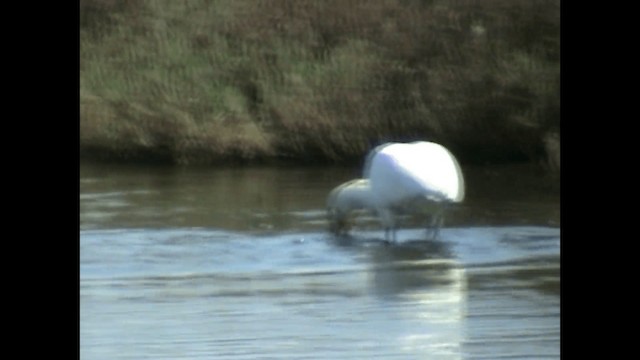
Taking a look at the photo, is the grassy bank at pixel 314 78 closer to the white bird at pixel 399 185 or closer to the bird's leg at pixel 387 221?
Result: the white bird at pixel 399 185

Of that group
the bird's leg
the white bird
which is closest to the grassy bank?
the white bird

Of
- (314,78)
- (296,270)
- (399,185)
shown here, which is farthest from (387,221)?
(314,78)

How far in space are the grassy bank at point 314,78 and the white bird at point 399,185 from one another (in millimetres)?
35

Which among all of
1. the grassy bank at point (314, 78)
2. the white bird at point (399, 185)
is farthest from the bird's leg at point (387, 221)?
the grassy bank at point (314, 78)

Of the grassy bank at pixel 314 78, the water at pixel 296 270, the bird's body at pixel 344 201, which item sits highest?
the grassy bank at pixel 314 78

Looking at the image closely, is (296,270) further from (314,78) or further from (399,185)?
(314,78)

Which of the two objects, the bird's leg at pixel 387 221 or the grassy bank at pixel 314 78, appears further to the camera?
the bird's leg at pixel 387 221

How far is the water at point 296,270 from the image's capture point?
7.09 ft

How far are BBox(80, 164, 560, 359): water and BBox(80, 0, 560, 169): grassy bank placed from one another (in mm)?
75

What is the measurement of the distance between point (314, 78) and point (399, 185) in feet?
1.01

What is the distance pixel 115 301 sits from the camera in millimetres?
2260

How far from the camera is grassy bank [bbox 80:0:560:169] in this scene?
7.13 ft
